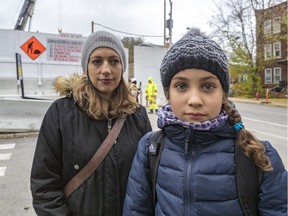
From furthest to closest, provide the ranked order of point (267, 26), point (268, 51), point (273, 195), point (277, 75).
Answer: point (277, 75)
point (268, 51)
point (267, 26)
point (273, 195)

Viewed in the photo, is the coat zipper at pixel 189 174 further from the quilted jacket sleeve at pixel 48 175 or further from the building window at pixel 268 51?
the building window at pixel 268 51

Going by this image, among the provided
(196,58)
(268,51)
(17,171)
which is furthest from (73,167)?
(268,51)

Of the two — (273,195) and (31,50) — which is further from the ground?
(31,50)

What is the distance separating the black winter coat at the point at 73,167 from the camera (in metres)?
1.90

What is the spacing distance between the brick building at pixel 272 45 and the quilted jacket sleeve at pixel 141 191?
98.0ft

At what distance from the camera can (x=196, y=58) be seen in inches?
62.3

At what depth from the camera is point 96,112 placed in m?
2.02

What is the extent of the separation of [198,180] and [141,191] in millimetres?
365

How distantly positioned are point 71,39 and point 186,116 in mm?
17985

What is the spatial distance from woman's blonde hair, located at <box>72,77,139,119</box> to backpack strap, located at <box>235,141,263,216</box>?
3.17 ft

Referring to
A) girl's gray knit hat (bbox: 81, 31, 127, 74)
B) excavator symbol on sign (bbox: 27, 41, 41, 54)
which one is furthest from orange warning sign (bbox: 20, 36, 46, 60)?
girl's gray knit hat (bbox: 81, 31, 127, 74)

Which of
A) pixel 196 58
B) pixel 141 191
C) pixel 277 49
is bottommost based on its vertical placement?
pixel 141 191

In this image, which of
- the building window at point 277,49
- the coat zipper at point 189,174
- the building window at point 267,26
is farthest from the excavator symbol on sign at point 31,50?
the building window at point 277,49

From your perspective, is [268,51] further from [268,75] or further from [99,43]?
[99,43]
